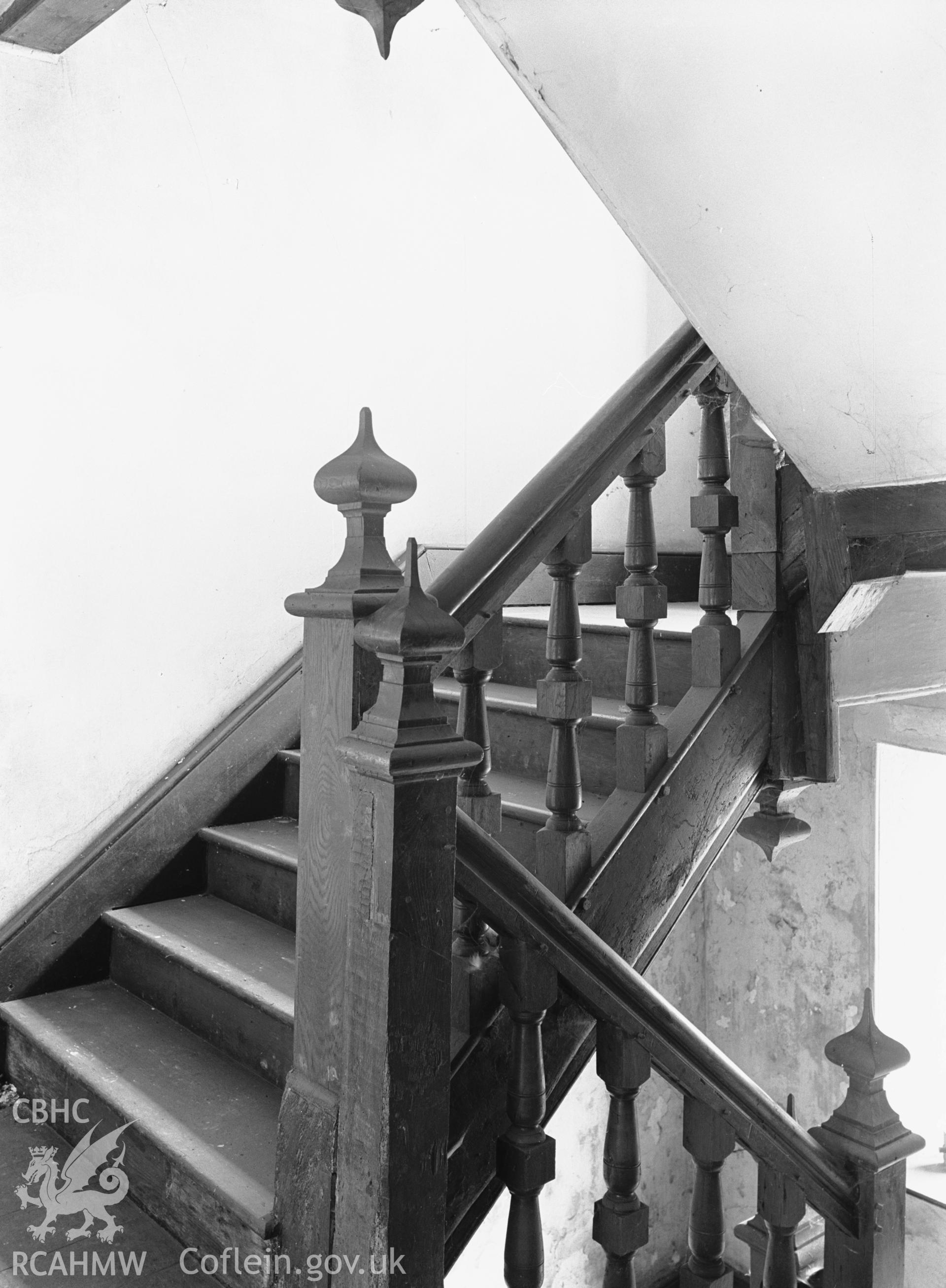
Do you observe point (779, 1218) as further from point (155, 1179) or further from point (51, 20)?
point (51, 20)

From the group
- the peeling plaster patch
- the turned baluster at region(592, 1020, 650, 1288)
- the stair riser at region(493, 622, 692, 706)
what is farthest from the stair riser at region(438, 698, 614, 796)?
the peeling plaster patch

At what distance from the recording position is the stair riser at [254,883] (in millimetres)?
2408

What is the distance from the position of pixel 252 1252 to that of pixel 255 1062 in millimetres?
492

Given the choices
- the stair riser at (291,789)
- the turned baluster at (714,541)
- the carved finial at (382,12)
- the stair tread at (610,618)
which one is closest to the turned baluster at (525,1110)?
the turned baluster at (714,541)

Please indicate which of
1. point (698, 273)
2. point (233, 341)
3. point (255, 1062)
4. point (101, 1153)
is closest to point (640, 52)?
point (698, 273)

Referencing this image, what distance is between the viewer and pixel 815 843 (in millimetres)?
3938

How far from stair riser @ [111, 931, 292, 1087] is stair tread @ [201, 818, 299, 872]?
306 mm

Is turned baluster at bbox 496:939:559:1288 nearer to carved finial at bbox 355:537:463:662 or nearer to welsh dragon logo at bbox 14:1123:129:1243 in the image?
carved finial at bbox 355:537:463:662

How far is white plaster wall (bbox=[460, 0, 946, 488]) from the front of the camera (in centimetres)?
143

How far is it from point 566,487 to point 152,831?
1.52 m

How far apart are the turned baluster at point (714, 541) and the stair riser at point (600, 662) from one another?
167 millimetres

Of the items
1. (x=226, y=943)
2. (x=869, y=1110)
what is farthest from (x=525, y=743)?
(x=869, y=1110)

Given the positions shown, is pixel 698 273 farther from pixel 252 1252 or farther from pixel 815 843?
pixel 815 843

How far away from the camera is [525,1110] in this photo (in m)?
1.56
